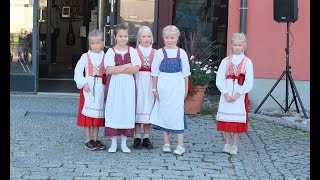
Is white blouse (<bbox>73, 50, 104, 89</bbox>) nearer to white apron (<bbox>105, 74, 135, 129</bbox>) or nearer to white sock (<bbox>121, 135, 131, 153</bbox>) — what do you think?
white apron (<bbox>105, 74, 135, 129</bbox>)

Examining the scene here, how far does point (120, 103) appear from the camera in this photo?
653 cm

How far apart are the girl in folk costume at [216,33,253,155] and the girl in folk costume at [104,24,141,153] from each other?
1.07 meters

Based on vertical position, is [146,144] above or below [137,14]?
below

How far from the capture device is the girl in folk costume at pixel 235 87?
657 cm

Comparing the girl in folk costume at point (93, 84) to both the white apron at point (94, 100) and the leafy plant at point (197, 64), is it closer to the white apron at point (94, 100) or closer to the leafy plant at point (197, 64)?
the white apron at point (94, 100)

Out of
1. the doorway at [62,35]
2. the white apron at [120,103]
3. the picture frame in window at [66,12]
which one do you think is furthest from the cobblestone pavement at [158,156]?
the picture frame in window at [66,12]

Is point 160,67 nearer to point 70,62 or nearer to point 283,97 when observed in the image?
point 283,97

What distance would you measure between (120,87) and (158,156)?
93cm

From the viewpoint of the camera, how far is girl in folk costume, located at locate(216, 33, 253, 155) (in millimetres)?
6574

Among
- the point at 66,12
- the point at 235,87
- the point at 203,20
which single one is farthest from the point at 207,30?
the point at 66,12

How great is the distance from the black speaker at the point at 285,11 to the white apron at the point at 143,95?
3545mm

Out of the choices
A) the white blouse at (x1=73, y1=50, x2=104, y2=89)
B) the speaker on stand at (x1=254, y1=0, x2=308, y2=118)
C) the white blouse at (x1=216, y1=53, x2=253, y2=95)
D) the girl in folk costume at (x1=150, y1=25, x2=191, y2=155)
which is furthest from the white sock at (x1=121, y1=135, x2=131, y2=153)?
the speaker on stand at (x1=254, y1=0, x2=308, y2=118)

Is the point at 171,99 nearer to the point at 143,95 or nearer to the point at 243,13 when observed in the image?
the point at 143,95
